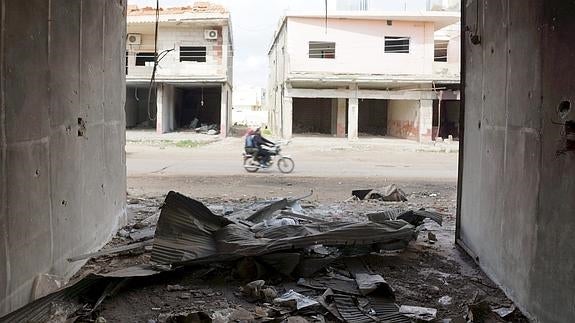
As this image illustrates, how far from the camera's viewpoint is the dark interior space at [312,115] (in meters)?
31.4

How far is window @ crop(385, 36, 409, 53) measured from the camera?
27016 mm

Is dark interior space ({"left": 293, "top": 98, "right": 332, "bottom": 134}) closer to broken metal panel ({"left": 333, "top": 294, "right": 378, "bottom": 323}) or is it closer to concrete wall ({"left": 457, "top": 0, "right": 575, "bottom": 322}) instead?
concrete wall ({"left": 457, "top": 0, "right": 575, "bottom": 322})

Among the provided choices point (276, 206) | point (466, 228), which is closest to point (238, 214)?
point (276, 206)

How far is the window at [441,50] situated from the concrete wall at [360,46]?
3.93 m

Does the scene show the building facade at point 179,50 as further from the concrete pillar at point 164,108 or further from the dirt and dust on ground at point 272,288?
the dirt and dust on ground at point 272,288

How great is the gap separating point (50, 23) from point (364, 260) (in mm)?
3359

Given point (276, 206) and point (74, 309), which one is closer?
point (74, 309)

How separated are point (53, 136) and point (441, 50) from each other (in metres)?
29.3

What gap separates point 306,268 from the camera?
→ 15.7ft

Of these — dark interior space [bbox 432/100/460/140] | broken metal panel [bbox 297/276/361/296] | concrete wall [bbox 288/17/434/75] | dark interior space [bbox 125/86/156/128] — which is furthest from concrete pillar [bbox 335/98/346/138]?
broken metal panel [bbox 297/276/361/296]

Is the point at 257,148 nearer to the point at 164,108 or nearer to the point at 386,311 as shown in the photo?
the point at 386,311

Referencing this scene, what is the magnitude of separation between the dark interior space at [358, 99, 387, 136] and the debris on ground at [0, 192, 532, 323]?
26.4m

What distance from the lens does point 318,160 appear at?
685 inches

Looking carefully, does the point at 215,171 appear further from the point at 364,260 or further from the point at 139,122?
the point at 139,122
